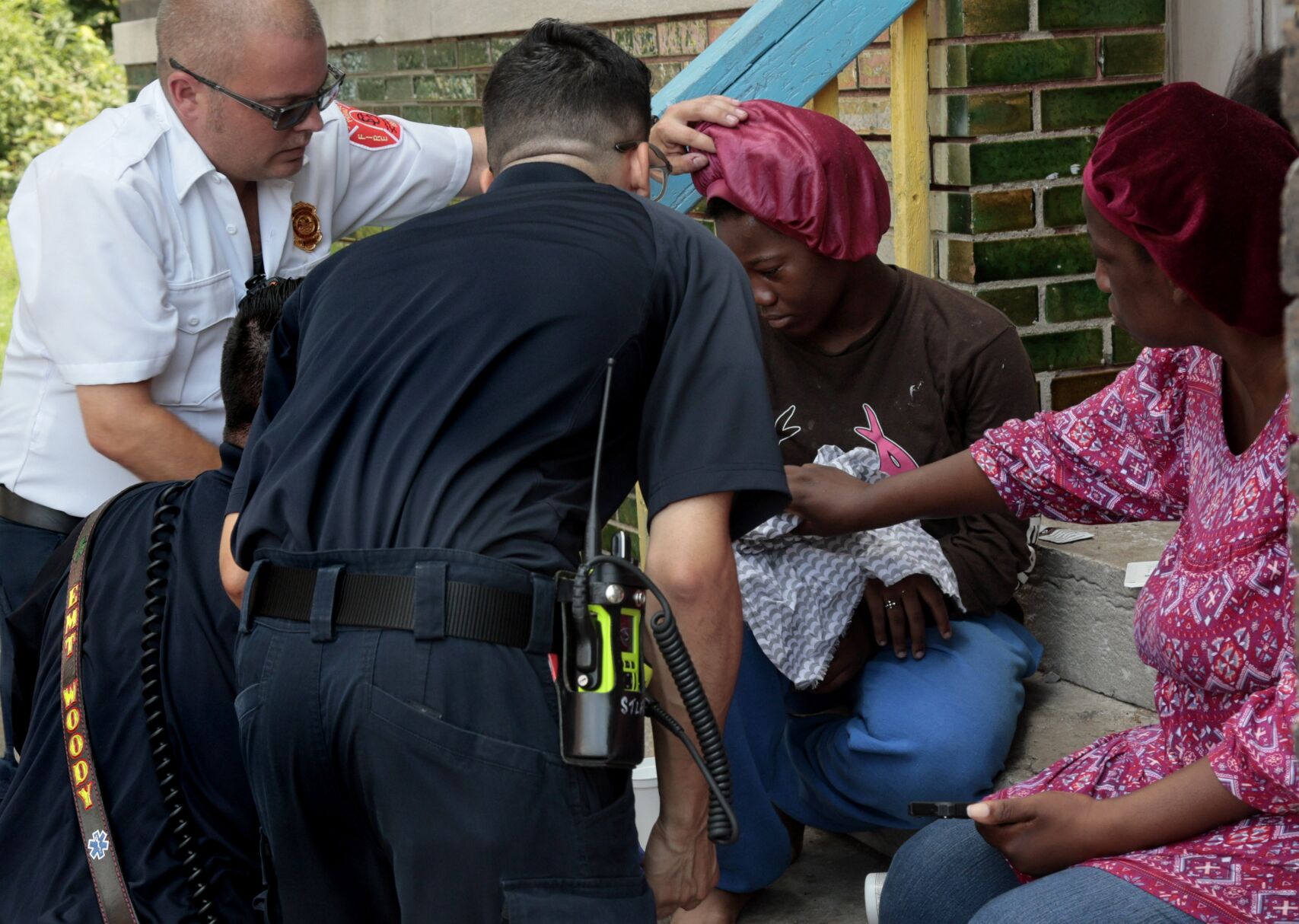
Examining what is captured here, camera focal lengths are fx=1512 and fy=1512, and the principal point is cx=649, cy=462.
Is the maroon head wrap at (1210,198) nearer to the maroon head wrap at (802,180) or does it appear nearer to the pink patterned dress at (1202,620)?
the pink patterned dress at (1202,620)

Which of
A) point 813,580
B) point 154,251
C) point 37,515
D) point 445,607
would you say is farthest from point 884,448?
point 37,515

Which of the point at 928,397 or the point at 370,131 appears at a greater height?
the point at 370,131

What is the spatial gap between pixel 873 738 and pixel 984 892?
56 centimetres

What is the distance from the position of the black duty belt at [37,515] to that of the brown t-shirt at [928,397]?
5.02ft

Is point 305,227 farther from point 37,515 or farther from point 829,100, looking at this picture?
point 829,100

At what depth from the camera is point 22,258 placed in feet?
10.2

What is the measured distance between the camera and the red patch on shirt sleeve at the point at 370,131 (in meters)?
3.64

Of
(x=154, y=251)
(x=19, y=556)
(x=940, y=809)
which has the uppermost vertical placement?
(x=154, y=251)

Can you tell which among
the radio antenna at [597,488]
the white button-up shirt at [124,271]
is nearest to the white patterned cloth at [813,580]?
the radio antenna at [597,488]

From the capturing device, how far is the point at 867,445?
9.64 ft

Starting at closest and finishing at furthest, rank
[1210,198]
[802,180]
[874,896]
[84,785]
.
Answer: [1210,198], [84,785], [874,896], [802,180]

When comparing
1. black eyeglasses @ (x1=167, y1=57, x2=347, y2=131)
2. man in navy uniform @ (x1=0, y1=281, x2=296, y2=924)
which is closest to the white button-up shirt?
black eyeglasses @ (x1=167, y1=57, x2=347, y2=131)

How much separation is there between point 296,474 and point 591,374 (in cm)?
43

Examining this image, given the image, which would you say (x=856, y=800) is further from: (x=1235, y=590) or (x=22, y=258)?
(x=22, y=258)
